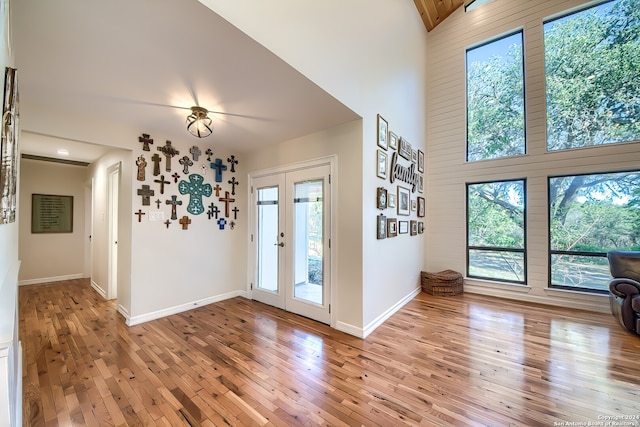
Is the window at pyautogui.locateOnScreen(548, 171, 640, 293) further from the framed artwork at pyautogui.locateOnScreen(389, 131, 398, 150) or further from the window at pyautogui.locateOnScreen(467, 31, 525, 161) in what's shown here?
the framed artwork at pyautogui.locateOnScreen(389, 131, 398, 150)

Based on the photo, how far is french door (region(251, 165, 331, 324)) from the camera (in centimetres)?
325

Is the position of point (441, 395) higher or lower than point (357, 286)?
lower

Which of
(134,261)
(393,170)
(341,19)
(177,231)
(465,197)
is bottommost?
(134,261)

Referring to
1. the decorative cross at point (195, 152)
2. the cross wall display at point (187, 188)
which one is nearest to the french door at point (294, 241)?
the cross wall display at point (187, 188)

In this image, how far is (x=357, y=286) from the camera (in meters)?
2.90

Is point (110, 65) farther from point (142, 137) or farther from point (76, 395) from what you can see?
point (76, 395)

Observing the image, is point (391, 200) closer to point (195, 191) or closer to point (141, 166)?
point (195, 191)

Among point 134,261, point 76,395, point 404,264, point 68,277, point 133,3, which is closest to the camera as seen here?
point 133,3

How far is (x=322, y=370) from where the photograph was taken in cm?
222

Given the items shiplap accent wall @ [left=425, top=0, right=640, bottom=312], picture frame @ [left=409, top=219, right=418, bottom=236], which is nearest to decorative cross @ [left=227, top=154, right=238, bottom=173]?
picture frame @ [left=409, top=219, right=418, bottom=236]

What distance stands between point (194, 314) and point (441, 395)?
119 inches

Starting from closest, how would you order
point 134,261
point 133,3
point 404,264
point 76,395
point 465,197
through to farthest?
point 133,3
point 76,395
point 134,261
point 404,264
point 465,197

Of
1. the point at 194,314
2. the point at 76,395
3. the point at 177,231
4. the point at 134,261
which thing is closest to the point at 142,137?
the point at 177,231

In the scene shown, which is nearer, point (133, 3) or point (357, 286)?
point (133, 3)
